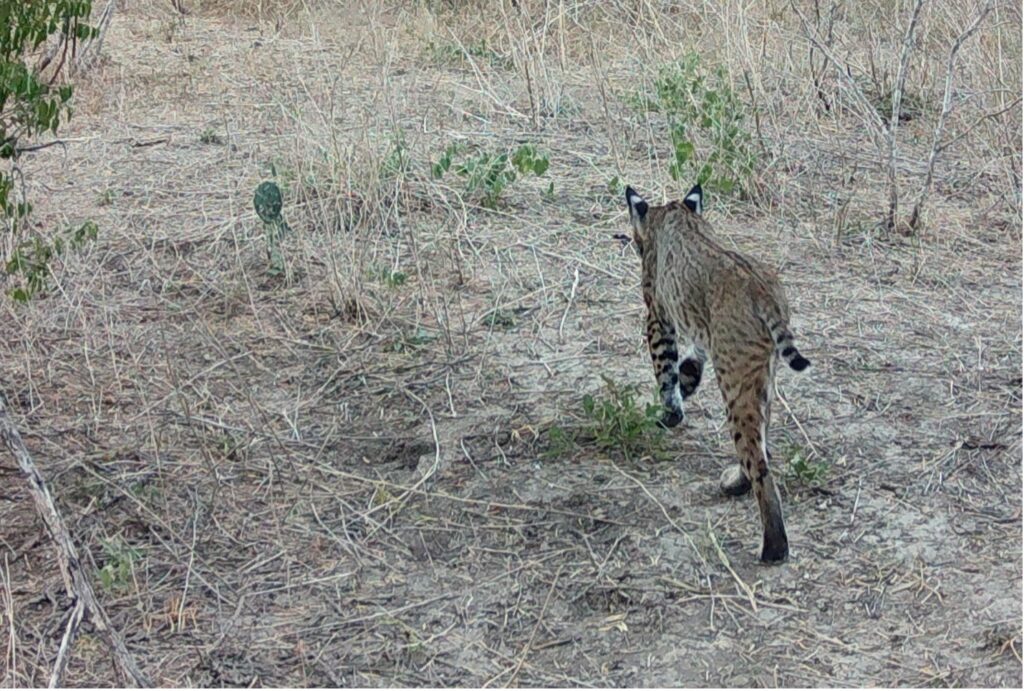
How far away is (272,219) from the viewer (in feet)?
24.0

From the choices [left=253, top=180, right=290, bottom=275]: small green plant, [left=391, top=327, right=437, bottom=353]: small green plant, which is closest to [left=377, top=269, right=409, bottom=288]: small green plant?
[left=391, top=327, right=437, bottom=353]: small green plant

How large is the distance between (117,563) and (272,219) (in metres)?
2.65

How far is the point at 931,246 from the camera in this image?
7723 mm

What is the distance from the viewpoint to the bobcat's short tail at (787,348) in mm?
4930

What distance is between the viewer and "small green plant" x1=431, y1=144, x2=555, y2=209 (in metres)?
8.12

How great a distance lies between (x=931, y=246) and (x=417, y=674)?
4.37 m

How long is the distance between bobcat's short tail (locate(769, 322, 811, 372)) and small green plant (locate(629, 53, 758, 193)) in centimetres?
265

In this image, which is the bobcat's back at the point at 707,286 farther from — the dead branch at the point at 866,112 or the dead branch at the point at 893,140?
the dead branch at the point at 866,112

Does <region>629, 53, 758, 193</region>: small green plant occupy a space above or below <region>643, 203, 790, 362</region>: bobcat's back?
below

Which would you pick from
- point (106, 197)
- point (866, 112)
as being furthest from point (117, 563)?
point (866, 112)

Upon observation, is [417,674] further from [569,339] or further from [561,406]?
[569,339]

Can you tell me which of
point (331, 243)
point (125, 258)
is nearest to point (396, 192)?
point (331, 243)

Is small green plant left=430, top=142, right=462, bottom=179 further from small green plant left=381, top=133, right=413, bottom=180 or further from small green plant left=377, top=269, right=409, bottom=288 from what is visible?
small green plant left=377, top=269, right=409, bottom=288

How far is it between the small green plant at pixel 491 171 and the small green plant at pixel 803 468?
2.96m
